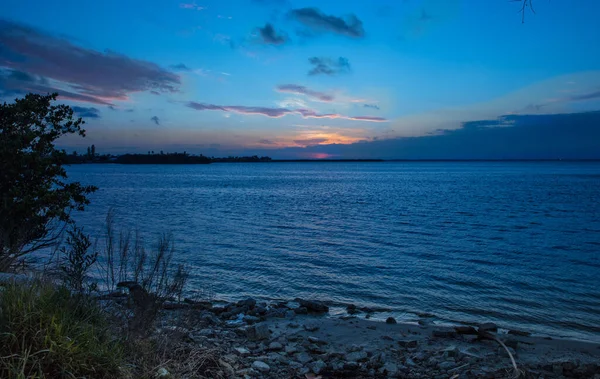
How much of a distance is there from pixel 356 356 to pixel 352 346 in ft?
3.56

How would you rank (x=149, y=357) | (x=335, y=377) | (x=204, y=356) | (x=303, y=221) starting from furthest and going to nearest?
(x=303, y=221), (x=335, y=377), (x=204, y=356), (x=149, y=357)

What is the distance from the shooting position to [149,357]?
5828 millimetres

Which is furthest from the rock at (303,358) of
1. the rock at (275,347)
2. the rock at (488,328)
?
the rock at (488,328)

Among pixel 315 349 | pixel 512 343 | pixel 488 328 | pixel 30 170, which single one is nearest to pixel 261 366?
pixel 315 349

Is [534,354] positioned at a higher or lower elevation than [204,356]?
lower

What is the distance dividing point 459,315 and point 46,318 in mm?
11120

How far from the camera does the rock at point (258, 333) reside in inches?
372

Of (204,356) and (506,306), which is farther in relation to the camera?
(506,306)

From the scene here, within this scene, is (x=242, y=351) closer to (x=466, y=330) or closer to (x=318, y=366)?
(x=318, y=366)

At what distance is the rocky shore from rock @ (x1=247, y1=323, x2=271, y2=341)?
23 mm

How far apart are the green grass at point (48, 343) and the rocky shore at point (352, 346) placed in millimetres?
870

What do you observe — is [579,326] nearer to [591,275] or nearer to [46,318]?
[591,275]

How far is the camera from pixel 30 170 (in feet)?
42.5

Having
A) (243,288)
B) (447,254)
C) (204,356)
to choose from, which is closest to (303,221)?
(447,254)
